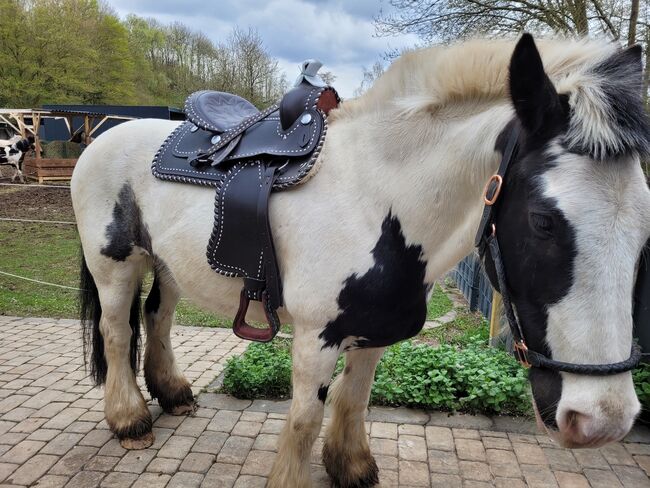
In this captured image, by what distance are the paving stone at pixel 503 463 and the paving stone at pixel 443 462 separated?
Result: 0.21 m

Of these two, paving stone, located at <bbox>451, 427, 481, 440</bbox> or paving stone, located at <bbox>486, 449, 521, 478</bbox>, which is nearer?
paving stone, located at <bbox>486, 449, 521, 478</bbox>

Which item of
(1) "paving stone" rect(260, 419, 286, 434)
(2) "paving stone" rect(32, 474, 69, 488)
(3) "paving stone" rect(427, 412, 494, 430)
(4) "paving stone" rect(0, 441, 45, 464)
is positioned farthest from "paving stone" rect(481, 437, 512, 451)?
(4) "paving stone" rect(0, 441, 45, 464)

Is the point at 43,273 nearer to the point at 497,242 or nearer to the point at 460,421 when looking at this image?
the point at 460,421

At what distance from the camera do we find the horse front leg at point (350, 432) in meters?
2.41

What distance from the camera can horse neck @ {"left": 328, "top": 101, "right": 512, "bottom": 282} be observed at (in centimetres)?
159

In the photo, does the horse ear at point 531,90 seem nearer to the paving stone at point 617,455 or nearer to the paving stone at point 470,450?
the paving stone at point 470,450

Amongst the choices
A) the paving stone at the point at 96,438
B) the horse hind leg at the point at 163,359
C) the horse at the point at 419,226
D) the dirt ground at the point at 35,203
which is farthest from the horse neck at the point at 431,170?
the dirt ground at the point at 35,203

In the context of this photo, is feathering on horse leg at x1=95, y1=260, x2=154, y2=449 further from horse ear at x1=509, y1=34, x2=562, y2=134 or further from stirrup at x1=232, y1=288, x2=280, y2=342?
horse ear at x1=509, y1=34, x2=562, y2=134

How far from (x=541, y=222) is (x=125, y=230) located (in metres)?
2.20

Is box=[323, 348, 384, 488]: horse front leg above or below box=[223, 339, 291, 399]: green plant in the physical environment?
above

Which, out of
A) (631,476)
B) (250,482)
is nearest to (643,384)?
(631,476)

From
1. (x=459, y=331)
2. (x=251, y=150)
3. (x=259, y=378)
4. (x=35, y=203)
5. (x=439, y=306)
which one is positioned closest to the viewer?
(x=251, y=150)

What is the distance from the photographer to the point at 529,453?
2.87 metres

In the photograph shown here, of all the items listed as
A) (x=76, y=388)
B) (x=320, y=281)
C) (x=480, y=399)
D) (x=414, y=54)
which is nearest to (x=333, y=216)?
(x=320, y=281)
